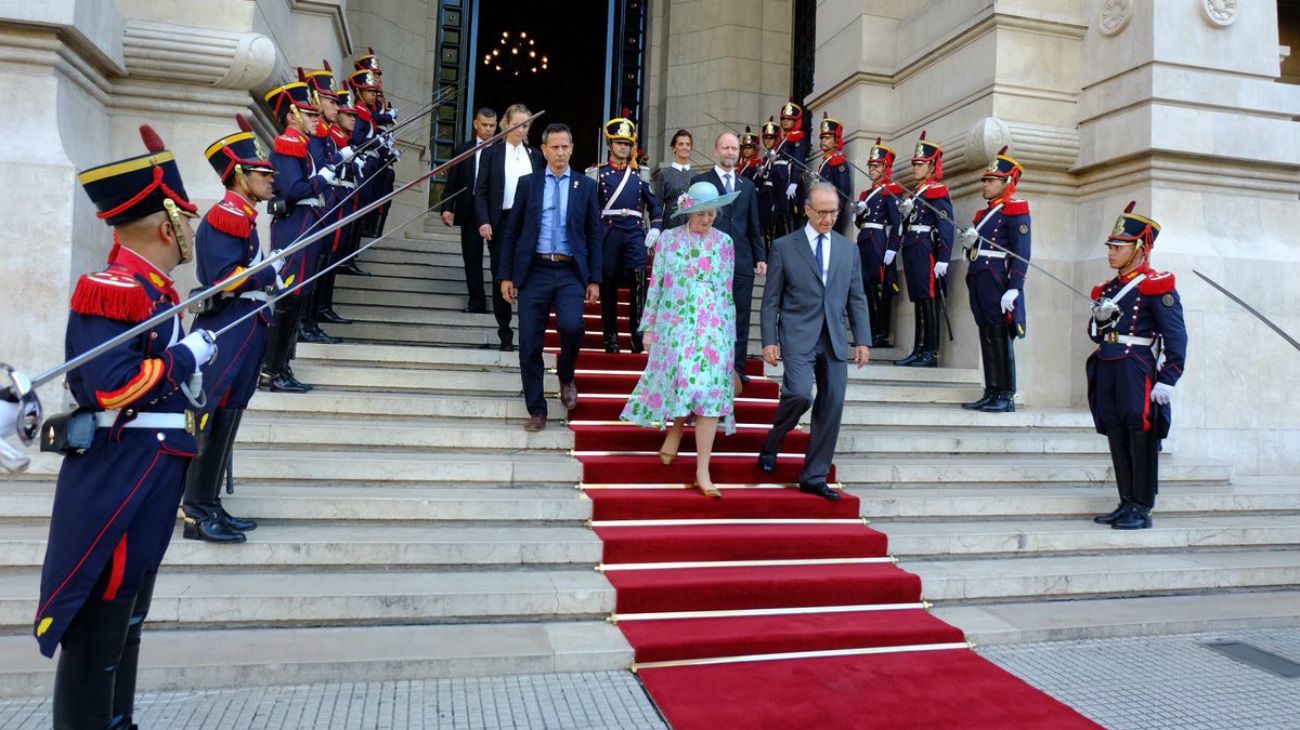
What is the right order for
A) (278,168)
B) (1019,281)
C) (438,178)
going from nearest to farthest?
(278,168)
(1019,281)
(438,178)

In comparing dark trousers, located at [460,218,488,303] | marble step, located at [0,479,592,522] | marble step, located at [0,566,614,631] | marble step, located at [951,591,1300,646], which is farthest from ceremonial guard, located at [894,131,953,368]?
marble step, located at [0,566,614,631]

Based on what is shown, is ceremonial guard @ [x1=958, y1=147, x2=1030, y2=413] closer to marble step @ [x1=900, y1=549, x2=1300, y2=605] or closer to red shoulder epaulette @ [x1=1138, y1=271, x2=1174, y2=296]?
red shoulder epaulette @ [x1=1138, y1=271, x2=1174, y2=296]

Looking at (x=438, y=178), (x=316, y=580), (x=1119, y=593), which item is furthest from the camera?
(x=438, y=178)

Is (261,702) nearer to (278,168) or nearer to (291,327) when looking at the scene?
(291,327)

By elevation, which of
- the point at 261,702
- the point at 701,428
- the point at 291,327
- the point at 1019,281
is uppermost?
the point at 1019,281

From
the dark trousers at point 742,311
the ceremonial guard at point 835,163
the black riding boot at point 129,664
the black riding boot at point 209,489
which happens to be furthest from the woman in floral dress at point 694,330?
the ceremonial guard at point 835,163

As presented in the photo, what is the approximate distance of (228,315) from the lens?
175 inches

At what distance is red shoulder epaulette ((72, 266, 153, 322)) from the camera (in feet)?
8.40

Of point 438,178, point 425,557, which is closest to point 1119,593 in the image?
point 425,557

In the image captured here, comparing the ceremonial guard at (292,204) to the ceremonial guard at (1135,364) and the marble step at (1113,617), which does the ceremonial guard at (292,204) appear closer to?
the marble step at (1113,617)

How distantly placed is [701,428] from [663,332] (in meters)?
0.67

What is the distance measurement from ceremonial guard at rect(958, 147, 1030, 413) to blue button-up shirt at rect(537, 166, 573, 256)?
3786 mm

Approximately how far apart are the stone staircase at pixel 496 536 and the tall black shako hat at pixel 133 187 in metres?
2.04

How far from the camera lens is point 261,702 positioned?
3645mm
